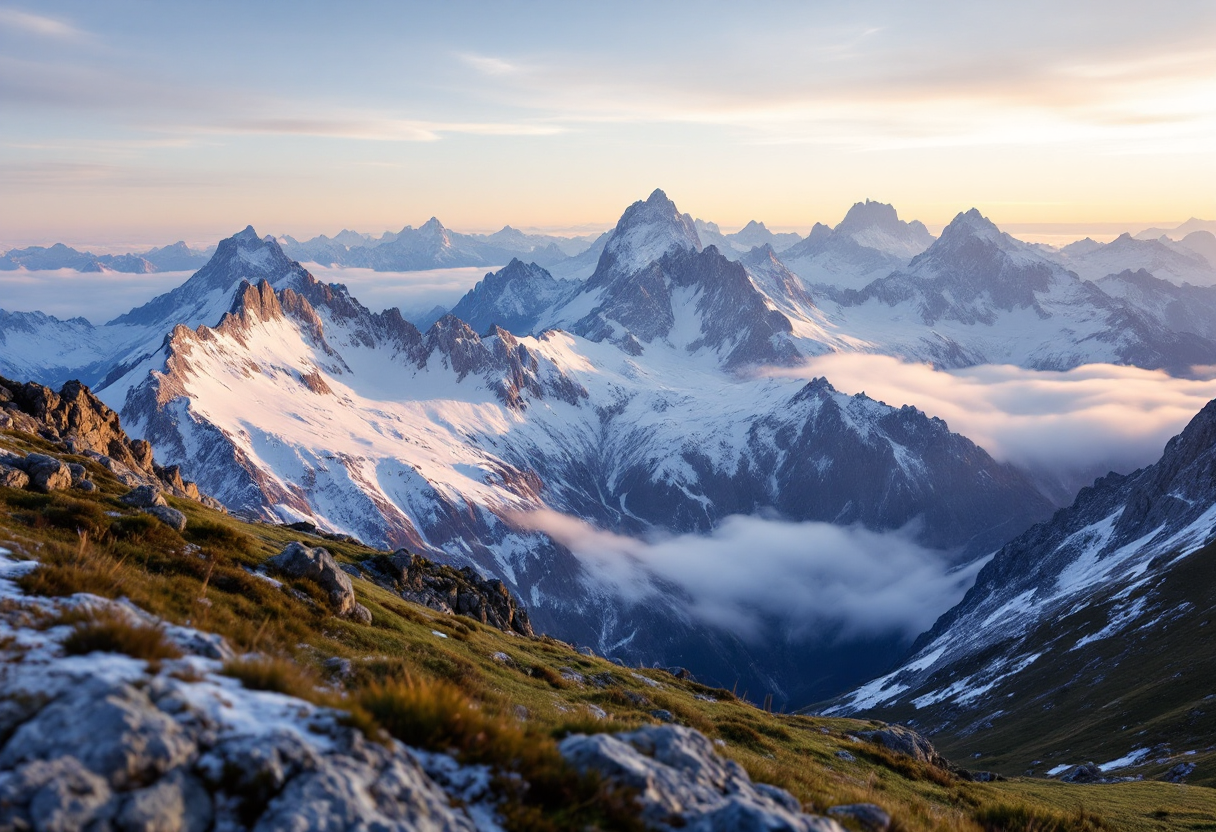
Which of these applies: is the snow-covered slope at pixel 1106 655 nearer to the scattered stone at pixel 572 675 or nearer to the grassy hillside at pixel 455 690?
the grassy hillside at pixel 455 690

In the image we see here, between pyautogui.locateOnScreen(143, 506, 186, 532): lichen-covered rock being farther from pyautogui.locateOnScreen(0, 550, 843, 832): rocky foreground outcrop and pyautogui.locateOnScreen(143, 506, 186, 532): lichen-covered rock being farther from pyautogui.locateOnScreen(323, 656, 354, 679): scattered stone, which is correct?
pyautogui.locateOnScreen(0, 550, 843, 832): rocky foreground outcrop

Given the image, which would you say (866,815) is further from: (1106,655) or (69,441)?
(1106,655)

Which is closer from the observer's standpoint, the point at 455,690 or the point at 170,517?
the point at 455,690

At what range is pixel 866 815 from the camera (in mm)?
12375

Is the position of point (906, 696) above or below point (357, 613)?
below

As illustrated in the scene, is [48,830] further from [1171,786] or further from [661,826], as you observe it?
[1171,786]

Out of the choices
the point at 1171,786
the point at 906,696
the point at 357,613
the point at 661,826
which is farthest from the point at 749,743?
the point at 906,696

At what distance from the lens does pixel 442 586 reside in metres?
58.1

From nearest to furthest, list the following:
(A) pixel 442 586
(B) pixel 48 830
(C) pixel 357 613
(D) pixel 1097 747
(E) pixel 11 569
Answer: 1. (B) pixel 48 830
2. (E) pixel 11 569
3. (C) pixel 357 613
4. (A) pixel 442 586
5. (D) pixel 1097 747

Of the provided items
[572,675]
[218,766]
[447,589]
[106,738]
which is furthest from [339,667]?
[447,589]

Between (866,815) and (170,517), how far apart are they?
21.3 metres

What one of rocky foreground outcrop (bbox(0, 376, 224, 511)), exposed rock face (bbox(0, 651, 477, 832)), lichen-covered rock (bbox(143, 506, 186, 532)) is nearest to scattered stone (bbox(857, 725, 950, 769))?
lichen-covered rock (bbox(143, 506, 186, 532))

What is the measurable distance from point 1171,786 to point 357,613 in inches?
1635

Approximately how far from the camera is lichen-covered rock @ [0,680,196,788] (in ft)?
25.3
